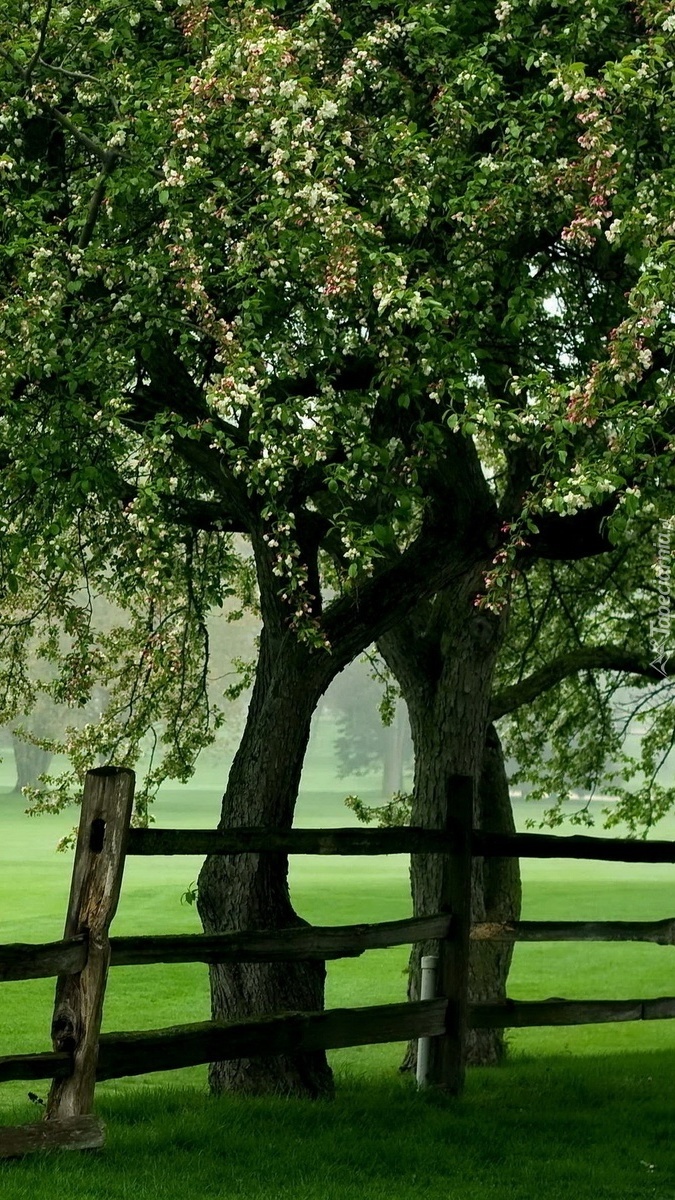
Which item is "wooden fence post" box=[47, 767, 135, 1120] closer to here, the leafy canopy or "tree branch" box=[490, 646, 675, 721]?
the leafy canopy

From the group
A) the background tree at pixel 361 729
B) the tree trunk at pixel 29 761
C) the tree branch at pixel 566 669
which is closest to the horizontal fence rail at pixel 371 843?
the tree branch at pixel 566 669

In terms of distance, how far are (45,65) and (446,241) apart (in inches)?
122

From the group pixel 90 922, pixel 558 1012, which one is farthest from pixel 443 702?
pixel 90 922

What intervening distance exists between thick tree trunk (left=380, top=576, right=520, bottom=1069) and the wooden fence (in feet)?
11.4

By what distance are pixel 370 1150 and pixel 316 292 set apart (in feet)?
19.7

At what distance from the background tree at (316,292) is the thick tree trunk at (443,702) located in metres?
1.94

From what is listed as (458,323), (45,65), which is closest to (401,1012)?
(458,323)

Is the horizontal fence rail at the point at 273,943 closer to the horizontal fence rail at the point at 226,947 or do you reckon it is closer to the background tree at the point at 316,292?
the horizontal fence rail at the point at 226,947

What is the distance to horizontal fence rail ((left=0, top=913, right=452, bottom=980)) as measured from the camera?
324 inches

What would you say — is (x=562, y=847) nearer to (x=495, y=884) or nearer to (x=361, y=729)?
(x=495, y=884)

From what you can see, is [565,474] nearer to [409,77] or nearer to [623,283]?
[623,283]

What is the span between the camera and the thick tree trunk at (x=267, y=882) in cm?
1173

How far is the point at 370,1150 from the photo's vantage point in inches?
357

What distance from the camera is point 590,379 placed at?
9.73 meters
